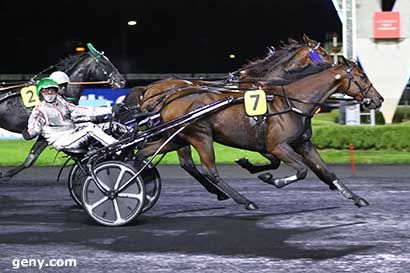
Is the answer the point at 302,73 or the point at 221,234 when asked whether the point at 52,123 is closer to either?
the point at 221,234

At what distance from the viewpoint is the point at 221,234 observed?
727cm

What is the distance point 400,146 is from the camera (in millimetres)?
15820

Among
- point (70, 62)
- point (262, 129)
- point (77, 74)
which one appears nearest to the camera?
point (262, 129)

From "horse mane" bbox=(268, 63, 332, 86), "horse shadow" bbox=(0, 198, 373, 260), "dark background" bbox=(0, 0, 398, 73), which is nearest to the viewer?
"horse shadow" bbox=(0, 198, 373, 260)

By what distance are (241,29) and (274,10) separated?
484 cm


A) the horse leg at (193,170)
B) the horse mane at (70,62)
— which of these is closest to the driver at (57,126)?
the horse leg at (193,170)

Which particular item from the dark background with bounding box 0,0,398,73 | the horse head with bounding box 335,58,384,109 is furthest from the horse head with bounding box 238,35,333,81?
the dark background with bounding box 0,0,398,73

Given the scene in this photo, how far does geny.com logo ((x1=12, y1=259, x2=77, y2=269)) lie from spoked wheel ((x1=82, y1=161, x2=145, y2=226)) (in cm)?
145

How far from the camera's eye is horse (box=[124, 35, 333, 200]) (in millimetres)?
8467

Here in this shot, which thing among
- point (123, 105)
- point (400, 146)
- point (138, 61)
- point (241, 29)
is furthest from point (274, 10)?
point (123, 105)

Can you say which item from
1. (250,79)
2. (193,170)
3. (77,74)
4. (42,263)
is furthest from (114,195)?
(77,74)

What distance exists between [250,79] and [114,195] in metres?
2.24

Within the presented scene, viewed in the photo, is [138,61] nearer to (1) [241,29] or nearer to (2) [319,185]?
(1) [241,29]

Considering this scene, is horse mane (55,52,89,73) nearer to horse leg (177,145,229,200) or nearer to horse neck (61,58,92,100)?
horse neck (61,58,92,100)
